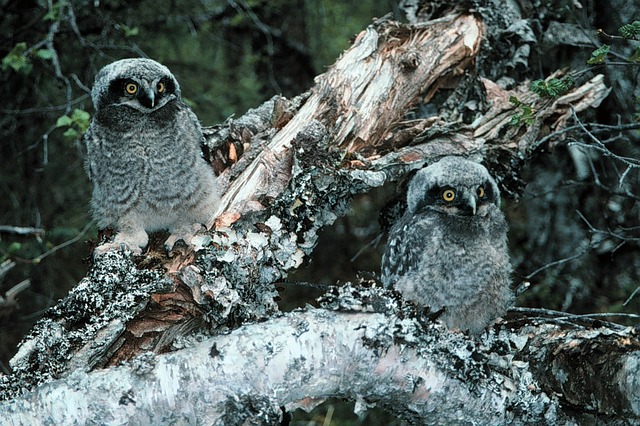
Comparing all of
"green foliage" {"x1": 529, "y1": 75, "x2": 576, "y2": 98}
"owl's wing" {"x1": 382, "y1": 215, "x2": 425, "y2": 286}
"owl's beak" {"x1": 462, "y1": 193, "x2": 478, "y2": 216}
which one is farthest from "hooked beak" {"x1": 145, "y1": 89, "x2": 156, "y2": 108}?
"green foliage" {"x1": 529, "y1": 75, "x2": 576, "y2": 98}

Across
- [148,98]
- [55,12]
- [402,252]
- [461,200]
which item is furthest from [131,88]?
[461,200]

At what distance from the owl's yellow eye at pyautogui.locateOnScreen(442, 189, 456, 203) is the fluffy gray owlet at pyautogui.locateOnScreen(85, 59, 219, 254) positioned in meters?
1.20

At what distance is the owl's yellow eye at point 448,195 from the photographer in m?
3.37

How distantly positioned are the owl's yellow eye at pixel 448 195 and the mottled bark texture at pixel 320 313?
341mm

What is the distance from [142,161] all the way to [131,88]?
39 cm

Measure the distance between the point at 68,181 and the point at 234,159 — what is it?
2.13 metres

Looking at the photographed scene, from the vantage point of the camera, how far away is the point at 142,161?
3.57m

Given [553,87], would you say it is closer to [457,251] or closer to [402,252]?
→ [457,251]

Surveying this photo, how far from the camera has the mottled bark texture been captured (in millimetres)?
2168

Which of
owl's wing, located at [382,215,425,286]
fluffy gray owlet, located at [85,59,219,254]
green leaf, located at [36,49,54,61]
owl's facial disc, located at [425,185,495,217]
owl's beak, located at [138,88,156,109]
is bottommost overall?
owl's wing, located at [382,215,425,286]

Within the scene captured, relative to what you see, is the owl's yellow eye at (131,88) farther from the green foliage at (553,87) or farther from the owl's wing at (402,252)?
the green foliage at (553,87)

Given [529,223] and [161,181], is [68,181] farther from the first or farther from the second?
[529,223]

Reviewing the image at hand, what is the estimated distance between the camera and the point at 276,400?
2186 mm

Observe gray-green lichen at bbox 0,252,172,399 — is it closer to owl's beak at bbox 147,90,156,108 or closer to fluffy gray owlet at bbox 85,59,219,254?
fluffy gray owlet at bbox 85,59,219,254
